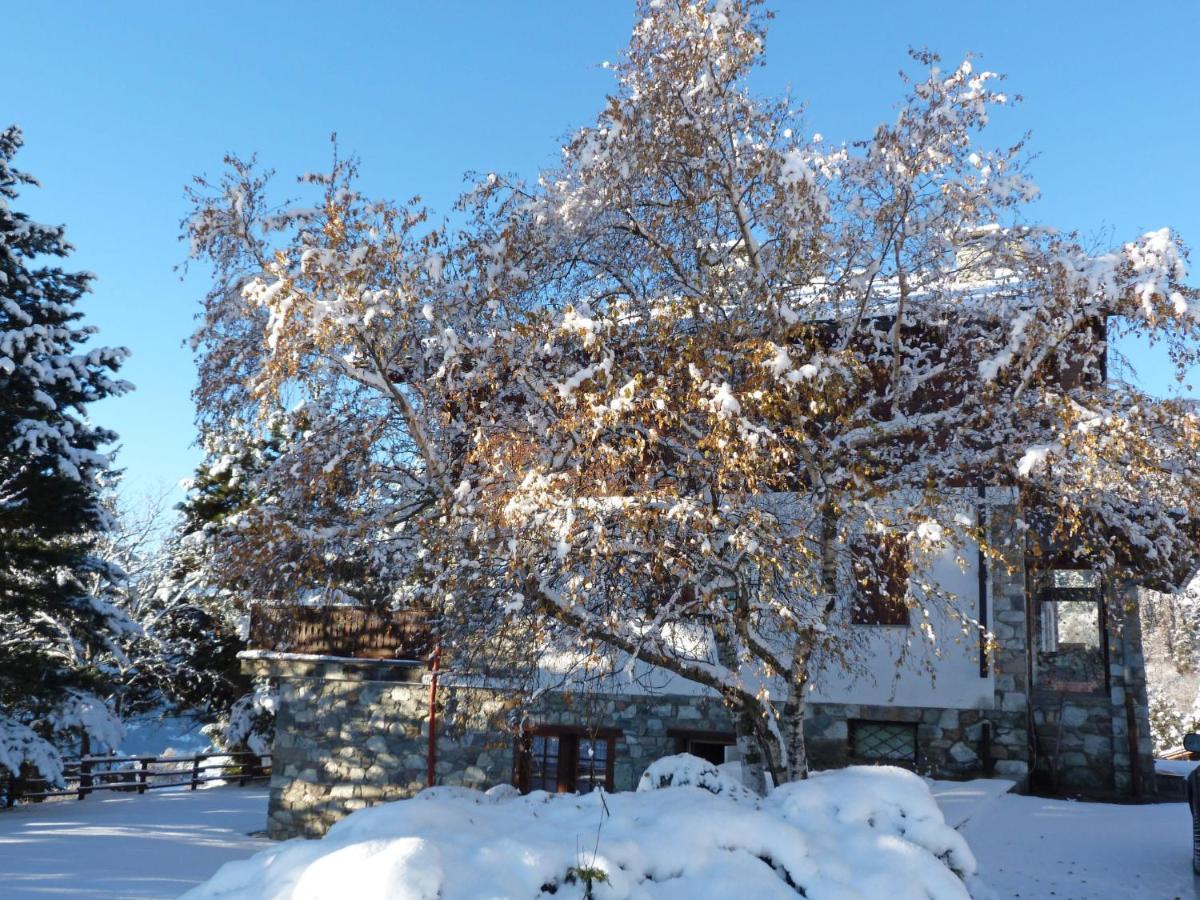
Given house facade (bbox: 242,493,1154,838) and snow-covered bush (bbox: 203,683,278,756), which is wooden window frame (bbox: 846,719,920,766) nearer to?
house facade (bbox: 242,493,1154,838)

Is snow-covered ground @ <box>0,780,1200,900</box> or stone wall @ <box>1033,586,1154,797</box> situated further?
stone wall @ <box>1033,586,1154,797</box>

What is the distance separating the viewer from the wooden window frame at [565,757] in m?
12.5

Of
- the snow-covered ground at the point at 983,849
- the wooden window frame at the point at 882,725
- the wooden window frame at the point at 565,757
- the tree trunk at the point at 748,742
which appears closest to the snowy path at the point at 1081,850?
the snow-covered ground at the point at 983,849

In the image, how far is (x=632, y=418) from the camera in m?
8.34

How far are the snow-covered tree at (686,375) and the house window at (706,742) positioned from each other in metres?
2.78

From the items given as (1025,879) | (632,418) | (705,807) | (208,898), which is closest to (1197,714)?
(1025,879)

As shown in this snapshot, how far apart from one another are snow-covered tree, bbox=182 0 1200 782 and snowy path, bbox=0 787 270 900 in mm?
3538

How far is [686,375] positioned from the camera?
27.3 feet

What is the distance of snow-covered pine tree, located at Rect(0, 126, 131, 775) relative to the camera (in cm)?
1603

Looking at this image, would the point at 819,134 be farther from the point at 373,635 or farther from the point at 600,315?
the point at 373,635

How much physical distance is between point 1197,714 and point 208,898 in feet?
109

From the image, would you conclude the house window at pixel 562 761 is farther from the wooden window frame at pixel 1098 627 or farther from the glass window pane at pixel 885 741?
the wooden window frame at pixel 1098 627

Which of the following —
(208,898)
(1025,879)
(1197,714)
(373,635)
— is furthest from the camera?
(1197,714)

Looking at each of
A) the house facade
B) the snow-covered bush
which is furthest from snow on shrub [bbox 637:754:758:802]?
the snow-covered bush
